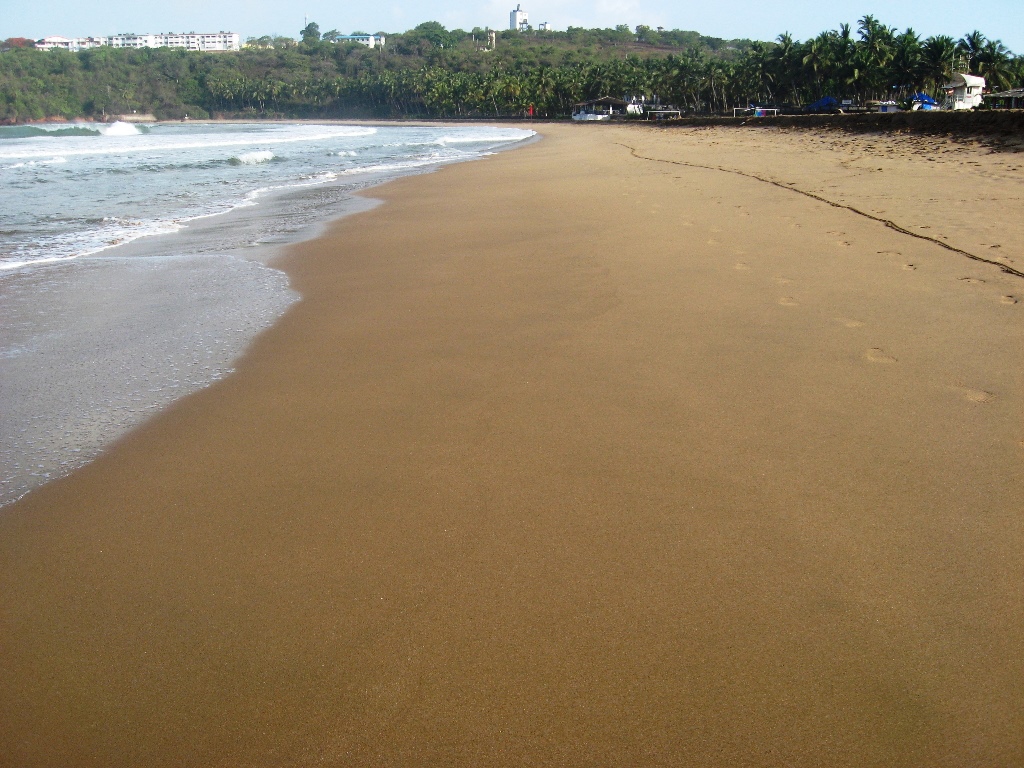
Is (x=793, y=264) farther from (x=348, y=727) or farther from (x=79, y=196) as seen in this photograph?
(x=79, y=196)

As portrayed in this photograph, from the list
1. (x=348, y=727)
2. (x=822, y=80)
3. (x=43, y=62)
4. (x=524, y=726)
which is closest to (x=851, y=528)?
(x=524, y=726)

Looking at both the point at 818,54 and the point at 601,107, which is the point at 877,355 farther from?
the point at 601,107

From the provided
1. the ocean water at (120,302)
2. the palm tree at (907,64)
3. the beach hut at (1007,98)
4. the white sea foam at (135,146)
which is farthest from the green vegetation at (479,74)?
the ocean water at (120,302)

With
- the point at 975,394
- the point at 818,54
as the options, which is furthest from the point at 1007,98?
the point at 975,394

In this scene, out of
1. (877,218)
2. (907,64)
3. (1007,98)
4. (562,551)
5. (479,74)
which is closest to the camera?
(562,551)

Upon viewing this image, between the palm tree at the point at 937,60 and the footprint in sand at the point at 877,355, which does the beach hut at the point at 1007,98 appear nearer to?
the palm tree at the point at 937,60

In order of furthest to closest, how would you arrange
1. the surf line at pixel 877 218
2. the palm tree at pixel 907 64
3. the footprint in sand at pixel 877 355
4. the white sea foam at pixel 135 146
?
1. the palm tree at pixel 907 64
2. the white sea foam at pixel 135 146
3. the surf line at pixel 877 218
4. the footprint in sand at pixel 877 355

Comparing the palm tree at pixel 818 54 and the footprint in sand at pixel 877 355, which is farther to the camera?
the palm tree at pixel 818 54

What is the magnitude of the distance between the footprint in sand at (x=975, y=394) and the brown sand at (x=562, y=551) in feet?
0.04

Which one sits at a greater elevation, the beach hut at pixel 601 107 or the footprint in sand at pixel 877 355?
the beach hut at pixel 601 107

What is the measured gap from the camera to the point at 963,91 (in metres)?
42.0

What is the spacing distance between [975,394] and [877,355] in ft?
1.78

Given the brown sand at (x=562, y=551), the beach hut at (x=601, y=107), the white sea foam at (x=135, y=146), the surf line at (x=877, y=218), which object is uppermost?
the beach hut at (x=601, y=107)

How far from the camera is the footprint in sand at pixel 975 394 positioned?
2.94 metres
